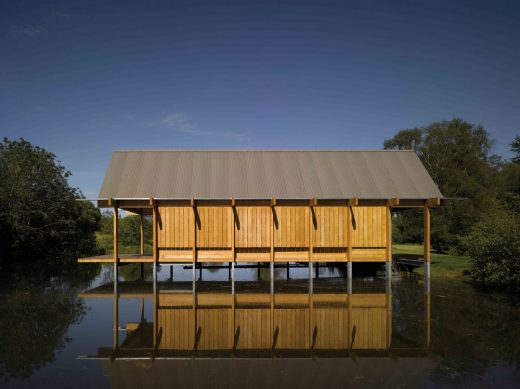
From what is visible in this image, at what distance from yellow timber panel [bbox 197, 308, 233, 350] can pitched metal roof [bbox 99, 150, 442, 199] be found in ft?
19.5

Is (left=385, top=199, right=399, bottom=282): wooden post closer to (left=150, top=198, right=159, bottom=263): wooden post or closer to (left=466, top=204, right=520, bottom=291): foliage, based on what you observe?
(left=466, top=204, right=520, bottom=291): foliage

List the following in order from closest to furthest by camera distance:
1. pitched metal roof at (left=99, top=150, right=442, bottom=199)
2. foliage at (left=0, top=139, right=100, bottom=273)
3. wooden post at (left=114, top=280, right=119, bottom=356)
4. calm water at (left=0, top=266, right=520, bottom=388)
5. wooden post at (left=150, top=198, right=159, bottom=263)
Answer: calm water at (left=0, top=266, right=520, bottom=388) < wooden post at (left=114, top=280, right=119, bottom=356) < wooden post at (left=150, top=198, right=159, bottom=263) < pitched metal roof at (left=99, top=150, right=442, bottom=199) < foliage at (left=0, top=139, right=100, bottom=273)

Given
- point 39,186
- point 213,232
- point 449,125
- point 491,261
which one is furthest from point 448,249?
point 39,186

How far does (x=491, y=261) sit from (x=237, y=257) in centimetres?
1305

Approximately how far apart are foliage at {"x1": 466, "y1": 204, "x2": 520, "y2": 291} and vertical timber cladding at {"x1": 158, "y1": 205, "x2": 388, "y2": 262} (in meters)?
5.41

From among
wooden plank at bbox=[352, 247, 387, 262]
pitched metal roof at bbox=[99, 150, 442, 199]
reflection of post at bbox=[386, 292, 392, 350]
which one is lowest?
reflection of post at bbox=[386, 292, 392, 350]

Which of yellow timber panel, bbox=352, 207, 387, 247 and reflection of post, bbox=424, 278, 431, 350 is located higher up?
yellow timber panel, bbox=352, 207, 387, 247

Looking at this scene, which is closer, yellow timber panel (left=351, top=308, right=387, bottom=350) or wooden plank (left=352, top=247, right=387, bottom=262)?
yellow timber panel (left=351, top=308, right=387, bottom=350)

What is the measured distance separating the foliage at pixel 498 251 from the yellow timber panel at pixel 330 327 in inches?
354

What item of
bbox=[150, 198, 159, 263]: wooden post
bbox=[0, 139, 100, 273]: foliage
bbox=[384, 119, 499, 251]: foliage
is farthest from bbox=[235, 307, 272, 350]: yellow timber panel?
bbox=[0, 139, 100, 273]: foliage

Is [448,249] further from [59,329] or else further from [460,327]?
[59,329]

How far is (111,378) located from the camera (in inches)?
330

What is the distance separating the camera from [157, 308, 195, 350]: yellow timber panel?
10695 mm

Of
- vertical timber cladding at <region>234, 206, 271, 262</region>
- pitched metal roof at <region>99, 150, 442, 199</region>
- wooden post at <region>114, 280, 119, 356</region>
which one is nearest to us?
wooden post at <region>114, 280, 119, 356</region>
